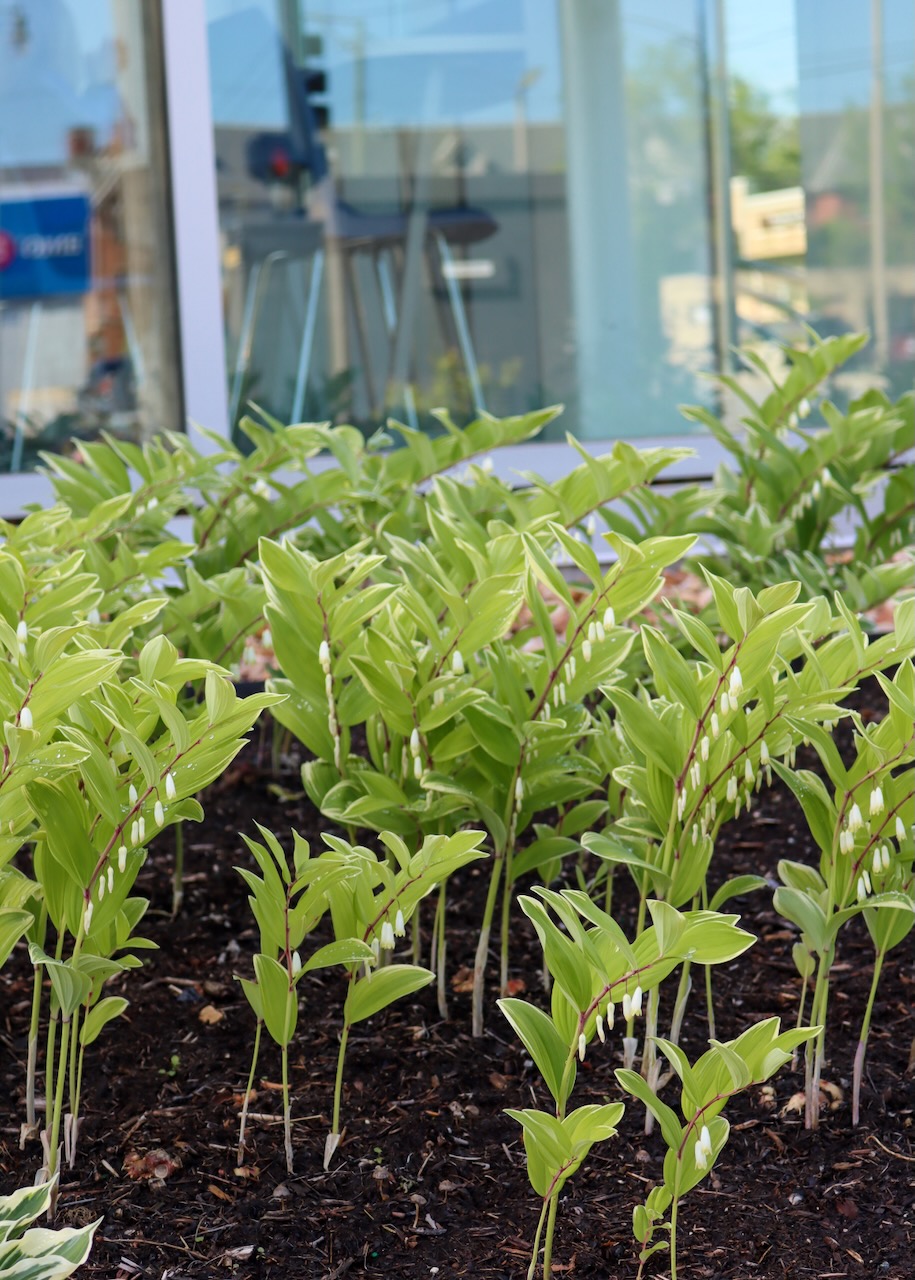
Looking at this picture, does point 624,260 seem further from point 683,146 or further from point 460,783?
point 460,783

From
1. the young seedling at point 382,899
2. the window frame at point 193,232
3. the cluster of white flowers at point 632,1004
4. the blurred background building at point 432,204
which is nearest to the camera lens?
the cluster of white flowers at point 632,1004

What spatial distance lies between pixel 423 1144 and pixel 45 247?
4031 mm

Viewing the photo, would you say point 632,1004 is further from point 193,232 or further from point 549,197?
point 549,197

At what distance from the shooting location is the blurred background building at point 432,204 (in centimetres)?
477

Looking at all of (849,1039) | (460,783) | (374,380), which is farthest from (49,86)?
(849,1039)

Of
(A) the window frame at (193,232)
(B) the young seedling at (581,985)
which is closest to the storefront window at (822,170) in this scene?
(A) the window frame at (193,232)

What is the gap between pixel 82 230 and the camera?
484 centimetres

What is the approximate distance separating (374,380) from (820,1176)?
3.92 m

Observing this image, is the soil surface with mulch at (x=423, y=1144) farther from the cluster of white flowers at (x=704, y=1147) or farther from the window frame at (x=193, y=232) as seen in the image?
the window frame at (x=193, y=232)

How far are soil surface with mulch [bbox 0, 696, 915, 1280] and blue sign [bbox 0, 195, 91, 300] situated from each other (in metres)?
3.34

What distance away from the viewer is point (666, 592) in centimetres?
439

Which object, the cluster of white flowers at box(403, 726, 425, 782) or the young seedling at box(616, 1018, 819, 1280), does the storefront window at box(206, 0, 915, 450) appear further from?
the young seedling at box(616, 1018, 819, 1280)

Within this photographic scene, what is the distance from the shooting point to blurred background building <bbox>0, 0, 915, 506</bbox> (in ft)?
15.6

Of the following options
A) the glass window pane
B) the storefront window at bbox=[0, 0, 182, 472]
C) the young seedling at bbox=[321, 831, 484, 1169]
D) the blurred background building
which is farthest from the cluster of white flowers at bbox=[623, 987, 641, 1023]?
the storefront window at bbox=[0, 0, 182, 472]
